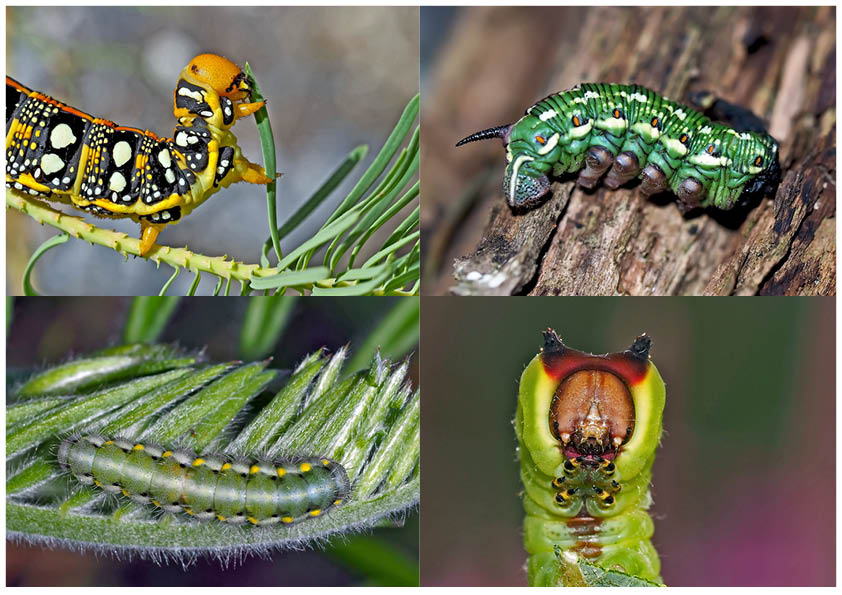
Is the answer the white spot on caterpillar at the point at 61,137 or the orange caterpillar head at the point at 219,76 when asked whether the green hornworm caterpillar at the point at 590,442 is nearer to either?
the orange caterpillar head at the point at 219,76

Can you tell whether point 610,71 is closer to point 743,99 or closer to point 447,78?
point 743,99

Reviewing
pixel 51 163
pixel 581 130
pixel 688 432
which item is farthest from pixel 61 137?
pixel 688 432

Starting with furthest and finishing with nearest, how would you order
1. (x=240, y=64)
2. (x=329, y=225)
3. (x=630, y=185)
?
(x=240, y=64) < (x=630, y=185) < (x=329, y=225)

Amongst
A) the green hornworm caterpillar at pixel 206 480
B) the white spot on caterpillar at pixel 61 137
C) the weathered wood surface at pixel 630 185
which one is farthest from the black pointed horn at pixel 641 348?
the white spot on caterpillar at pixel 61 137

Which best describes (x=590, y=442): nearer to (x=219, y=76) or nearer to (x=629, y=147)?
(x=629, y=147)

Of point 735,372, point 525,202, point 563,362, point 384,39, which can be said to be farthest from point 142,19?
point 735,372
